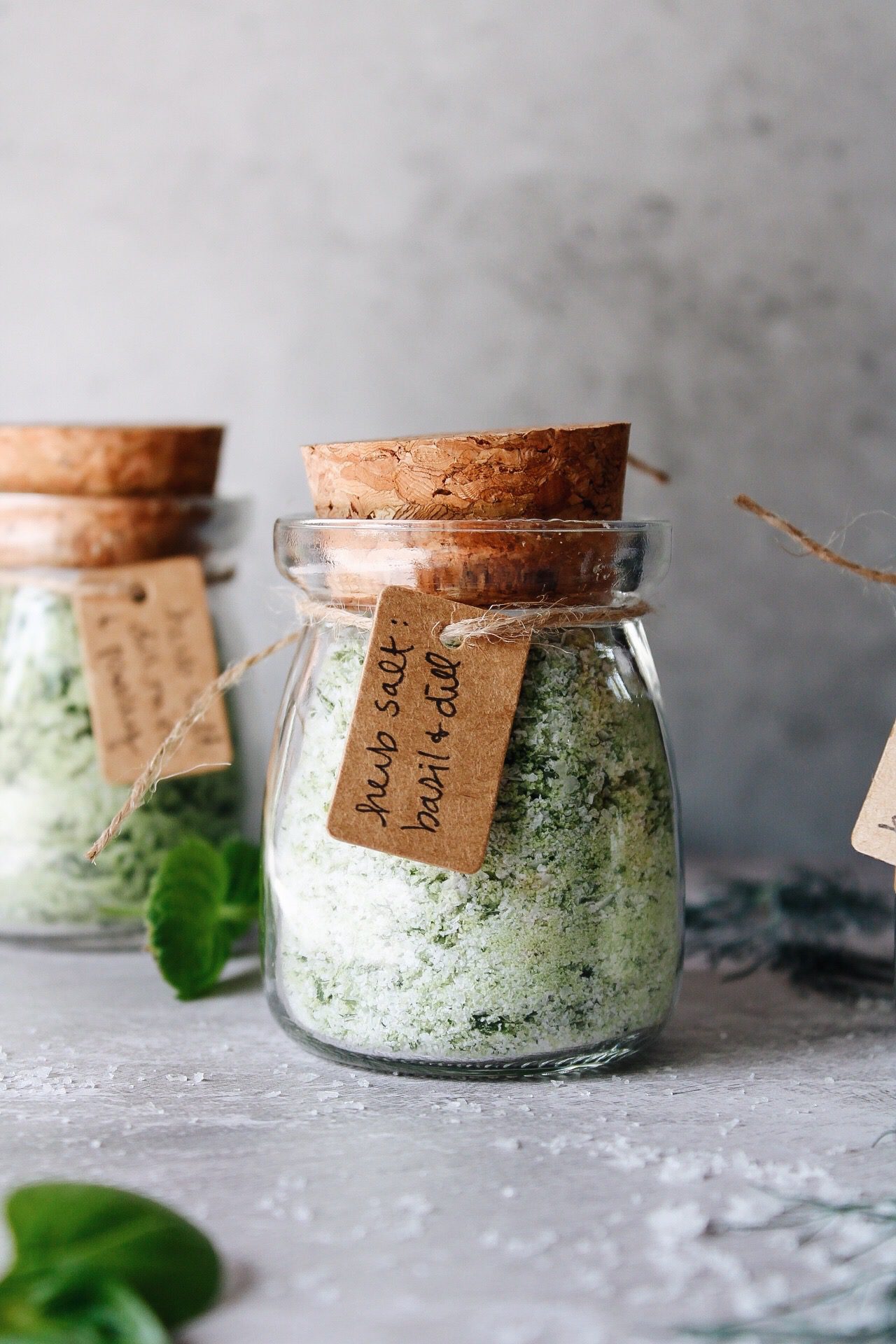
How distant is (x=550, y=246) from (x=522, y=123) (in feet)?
0.34

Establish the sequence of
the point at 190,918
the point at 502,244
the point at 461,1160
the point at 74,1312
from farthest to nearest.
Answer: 1. the point at 502,244
2. the point at 190,918
3. the point at 461,1160
4. the point at 74,1312

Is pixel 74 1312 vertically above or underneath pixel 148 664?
underneath

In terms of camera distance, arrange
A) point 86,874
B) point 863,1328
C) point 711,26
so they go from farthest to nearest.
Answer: point 711,26 → point 86,874 → point 863,1328

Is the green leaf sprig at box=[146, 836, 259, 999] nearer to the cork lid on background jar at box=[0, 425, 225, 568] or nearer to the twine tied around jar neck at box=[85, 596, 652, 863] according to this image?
the twine tied around jar neck at box=[85, 596, 652, 863]

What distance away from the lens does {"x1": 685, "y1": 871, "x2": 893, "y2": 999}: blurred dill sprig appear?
85 cm

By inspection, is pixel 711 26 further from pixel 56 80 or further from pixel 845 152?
pixel 56 80

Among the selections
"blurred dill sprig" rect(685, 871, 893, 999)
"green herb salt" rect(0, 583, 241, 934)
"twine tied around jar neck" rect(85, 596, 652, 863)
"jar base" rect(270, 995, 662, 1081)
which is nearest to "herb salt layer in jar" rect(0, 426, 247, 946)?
"green herb salt" rect(0, 583, 241, 934)

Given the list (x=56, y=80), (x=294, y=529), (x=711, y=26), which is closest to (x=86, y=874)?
(x=294, y=529)

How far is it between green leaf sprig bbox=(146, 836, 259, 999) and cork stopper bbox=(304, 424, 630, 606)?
233 mm

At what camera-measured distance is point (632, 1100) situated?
0.62 metres

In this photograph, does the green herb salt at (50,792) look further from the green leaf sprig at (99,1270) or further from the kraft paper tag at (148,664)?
the green leaf sprig at (99,1270)

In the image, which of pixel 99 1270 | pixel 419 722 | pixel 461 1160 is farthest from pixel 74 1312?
pixel 419 722

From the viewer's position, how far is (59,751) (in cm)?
84

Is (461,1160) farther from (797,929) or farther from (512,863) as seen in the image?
(797,929)
